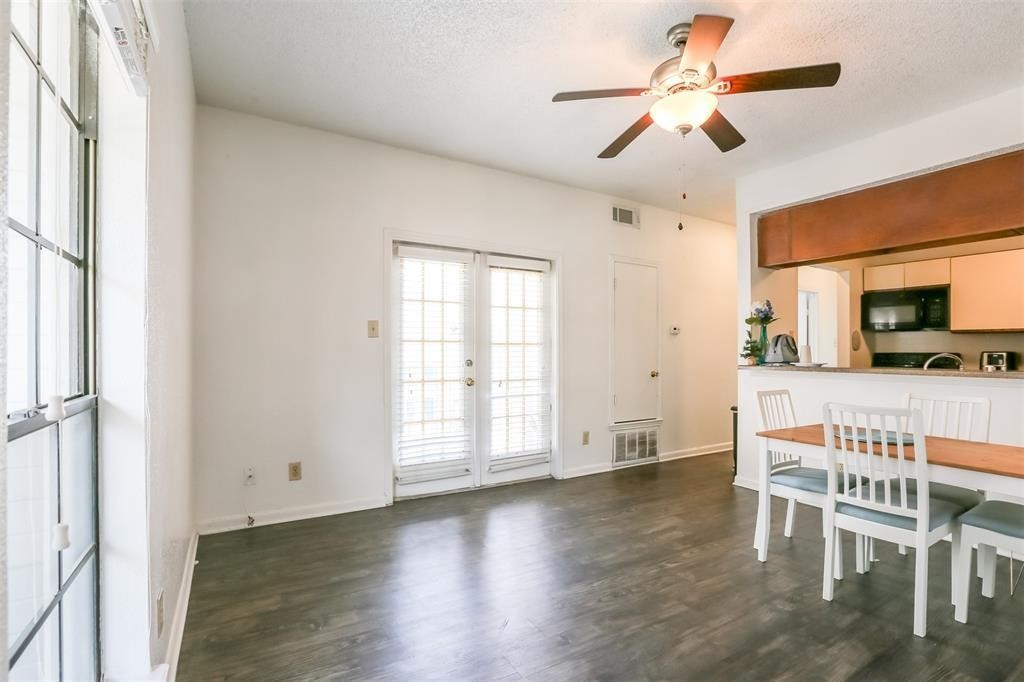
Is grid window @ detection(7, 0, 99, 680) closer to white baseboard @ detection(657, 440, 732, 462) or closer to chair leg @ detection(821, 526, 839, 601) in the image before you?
chair leg @ detection(821, 526, 839, 601)

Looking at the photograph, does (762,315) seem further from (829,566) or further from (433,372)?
(433,372)

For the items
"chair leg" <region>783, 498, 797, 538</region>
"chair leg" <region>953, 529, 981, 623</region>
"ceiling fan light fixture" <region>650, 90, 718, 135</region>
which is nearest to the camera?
"chair leg" <region>953, 529, 981, 623</region>

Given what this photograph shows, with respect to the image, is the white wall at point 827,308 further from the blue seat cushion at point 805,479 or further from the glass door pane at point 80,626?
the glass door pane at point 80,626

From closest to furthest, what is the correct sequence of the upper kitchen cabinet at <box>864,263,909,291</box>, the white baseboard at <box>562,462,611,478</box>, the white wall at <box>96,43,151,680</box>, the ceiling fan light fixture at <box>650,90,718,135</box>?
the white wall at <box>96,43,151,680</box> < the ceiling fan light fixture at <box>650,90,718,135</box> < the white baseboard at <box>562,462,611,478</box> < the upper kitchen cabinet at <box>864,263,909,291</box>

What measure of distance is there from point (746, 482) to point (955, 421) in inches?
64.7

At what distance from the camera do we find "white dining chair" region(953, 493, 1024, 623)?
1955 mm

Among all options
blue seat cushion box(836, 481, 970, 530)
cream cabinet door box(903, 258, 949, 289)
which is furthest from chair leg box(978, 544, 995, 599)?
cream cabinet door box(903, 258, 949, 289)

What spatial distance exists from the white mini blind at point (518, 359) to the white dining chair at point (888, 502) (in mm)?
2476

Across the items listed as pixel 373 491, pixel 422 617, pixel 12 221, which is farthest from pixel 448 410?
pixel 12 221

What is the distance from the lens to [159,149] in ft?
5.32

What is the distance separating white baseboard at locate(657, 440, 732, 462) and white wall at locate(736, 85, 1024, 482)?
1000mm

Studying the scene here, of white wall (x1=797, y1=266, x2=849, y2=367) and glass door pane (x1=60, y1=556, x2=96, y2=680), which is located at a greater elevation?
white wall (x1=797, y1=266, x2=849, y2=367)

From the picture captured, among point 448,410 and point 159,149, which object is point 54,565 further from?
point 448,410

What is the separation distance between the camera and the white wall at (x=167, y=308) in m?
1.46
